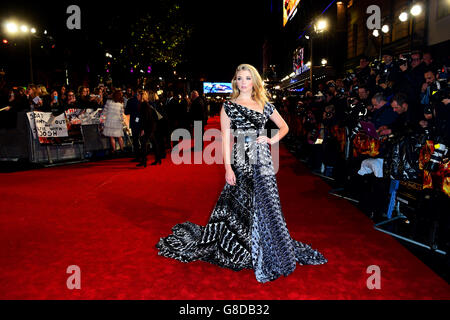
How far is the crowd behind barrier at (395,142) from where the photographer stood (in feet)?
14.0

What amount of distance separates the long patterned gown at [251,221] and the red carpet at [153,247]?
0.43 ft

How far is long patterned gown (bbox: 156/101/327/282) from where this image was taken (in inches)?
142

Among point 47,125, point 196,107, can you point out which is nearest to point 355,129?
point 196,107

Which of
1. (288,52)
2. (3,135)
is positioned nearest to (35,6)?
(3,135)

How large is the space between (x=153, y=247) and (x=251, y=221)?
4.66 feet

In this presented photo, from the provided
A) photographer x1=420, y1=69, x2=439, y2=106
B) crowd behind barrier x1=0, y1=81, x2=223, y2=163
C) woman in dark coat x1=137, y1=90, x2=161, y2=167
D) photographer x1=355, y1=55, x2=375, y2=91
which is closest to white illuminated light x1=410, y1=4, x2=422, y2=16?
photographer x1=355, y1=55, x2=375, y2=91

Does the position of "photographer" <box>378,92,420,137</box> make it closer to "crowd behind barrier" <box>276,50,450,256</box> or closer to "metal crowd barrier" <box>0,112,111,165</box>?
"crowd behind barrier" <box>276,50,450,256</box>

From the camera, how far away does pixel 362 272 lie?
376 cm

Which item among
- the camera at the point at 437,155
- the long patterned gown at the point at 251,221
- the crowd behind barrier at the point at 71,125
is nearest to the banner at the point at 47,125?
the crowd behind barrier at the point at 71,125

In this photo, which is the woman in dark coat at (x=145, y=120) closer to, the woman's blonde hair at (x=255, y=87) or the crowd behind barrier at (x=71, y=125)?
the crowd behind barrier at (x=71, y=125)

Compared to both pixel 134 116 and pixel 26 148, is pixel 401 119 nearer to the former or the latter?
pixel 134 116

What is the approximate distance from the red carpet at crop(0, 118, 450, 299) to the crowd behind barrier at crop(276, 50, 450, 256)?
1.53ft
